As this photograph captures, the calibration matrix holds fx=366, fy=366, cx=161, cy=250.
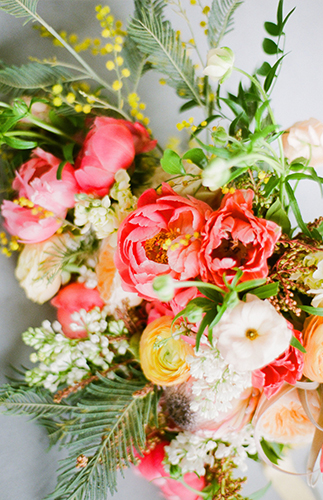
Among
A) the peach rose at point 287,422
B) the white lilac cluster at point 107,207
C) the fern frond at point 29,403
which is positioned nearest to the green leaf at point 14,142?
the white lilac cluster at point 107,207

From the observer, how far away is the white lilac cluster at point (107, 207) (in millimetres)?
571

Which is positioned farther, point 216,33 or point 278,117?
point 278,117

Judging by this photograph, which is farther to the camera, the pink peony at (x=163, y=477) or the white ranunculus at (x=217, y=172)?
the pink peony at (x=163, y=477)

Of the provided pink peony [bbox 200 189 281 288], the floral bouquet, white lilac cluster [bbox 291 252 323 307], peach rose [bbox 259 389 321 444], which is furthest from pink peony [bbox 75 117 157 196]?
peach rose [bbox 259 389 321 444]

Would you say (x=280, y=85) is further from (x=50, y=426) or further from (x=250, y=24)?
(x=50, y=426)

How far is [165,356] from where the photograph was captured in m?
0.59

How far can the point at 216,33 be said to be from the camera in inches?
25.4

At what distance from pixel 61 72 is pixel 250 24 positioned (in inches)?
15.7

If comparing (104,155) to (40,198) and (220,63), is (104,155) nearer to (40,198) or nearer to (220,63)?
(40,198)

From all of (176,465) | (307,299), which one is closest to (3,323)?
(176,465)

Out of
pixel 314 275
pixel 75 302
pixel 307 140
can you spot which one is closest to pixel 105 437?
pixel 75 302

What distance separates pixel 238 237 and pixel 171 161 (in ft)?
0.43

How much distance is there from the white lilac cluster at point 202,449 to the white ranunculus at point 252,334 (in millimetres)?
329

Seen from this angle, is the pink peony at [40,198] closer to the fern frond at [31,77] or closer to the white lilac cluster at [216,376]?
the fern frond at [31,77]
